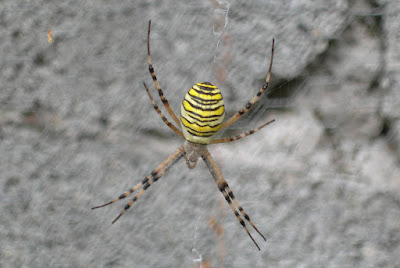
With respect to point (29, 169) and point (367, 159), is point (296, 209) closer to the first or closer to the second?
point (367, 159)

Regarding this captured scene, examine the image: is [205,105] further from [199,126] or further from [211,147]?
[211,147]

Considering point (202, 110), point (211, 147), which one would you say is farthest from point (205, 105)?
point (211, 147)

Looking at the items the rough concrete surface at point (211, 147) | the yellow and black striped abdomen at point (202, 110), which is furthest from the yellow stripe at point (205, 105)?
the rough concrete surface at point (211, 147)

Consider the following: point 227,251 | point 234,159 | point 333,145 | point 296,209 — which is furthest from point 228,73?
point 227,251

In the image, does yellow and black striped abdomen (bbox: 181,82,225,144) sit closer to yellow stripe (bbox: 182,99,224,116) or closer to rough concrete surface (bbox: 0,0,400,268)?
yellow stripe (bbox: 182,99,224,116)

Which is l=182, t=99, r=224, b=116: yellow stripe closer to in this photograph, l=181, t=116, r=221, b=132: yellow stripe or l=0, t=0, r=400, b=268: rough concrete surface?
l=181, t=116, r=221, b=132: yellow stripe

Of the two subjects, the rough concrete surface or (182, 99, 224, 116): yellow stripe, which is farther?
the rough concrete surface

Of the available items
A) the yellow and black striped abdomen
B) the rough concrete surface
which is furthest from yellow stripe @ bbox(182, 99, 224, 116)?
the rough concrete surface

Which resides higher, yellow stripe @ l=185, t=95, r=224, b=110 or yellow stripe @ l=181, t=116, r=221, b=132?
yellow stripe @ l=185, t=95, r=224, b=110
